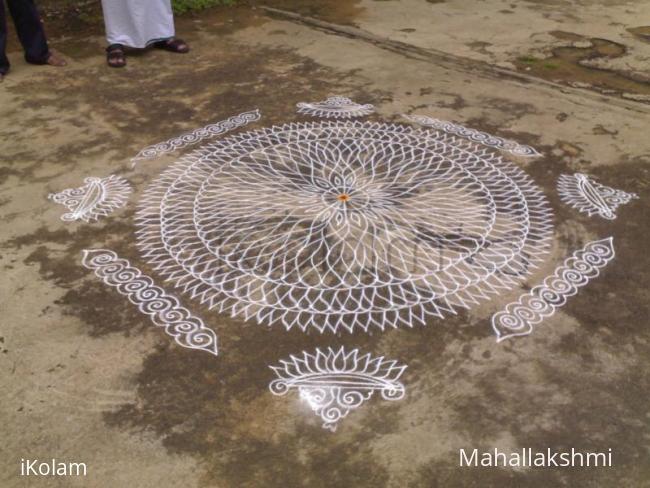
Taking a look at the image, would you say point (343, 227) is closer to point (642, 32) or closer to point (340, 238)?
point (340, 238)

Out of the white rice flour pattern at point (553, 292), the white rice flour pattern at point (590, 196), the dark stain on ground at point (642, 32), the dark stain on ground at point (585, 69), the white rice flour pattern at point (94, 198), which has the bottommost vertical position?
the white rice flour pattern at point (94, 198)

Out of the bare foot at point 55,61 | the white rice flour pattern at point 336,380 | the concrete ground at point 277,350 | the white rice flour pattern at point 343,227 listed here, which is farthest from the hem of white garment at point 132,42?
the white rice flour pattern at point 336,380

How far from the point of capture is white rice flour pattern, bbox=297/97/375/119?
10.4ft

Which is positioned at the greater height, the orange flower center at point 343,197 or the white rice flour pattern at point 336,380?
the orange flower center at point 343,197

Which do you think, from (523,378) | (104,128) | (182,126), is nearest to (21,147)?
(104,128)

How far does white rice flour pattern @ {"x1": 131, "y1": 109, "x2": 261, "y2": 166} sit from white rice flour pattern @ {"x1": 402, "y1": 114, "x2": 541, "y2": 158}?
848 mm

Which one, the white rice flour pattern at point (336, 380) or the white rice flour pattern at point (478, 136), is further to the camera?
the white rice flour pattern at point (478, 136)

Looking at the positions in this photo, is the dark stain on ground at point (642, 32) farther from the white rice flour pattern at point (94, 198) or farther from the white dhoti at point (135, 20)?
the white rice flour pattern at point (94, 198)

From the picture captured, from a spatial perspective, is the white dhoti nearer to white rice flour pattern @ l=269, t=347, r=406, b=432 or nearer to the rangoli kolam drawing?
the rangoli kolam drawing

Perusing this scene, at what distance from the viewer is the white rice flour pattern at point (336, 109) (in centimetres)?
318

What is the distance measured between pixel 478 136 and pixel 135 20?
7.89ft

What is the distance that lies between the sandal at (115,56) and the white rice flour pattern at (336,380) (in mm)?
2813

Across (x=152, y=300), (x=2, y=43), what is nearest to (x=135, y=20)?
(x=2, y=43)

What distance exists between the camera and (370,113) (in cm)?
320
